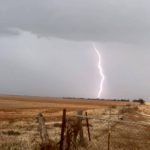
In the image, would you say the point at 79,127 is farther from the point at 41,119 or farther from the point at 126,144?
the point at 126,144

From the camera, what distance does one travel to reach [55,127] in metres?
29.5

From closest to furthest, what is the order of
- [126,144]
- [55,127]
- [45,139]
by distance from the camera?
[45,139] < [126,144] < [55,127]

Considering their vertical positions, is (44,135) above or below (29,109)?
below

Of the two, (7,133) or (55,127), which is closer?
(7,133)

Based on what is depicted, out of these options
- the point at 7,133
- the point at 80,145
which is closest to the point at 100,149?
the point at 80,145

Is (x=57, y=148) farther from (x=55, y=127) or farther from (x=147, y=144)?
(x=55, y=127)

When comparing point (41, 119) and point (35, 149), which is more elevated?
point (41, 119)

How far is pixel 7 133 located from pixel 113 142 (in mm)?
6464

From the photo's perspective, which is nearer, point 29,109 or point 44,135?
point 44,135

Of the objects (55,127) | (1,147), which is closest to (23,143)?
(1,147)

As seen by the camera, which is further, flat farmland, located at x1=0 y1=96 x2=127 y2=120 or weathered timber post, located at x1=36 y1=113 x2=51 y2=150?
flat farmland, located at x1=0 y1=96 x2=127 y2=120

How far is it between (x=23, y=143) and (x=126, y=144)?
5.27 metres

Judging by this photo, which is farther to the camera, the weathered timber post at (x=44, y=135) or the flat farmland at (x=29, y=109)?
the flat farmland at (x=29, y=109)

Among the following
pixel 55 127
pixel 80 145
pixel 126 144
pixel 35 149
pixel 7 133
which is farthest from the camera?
pixel 55 127
